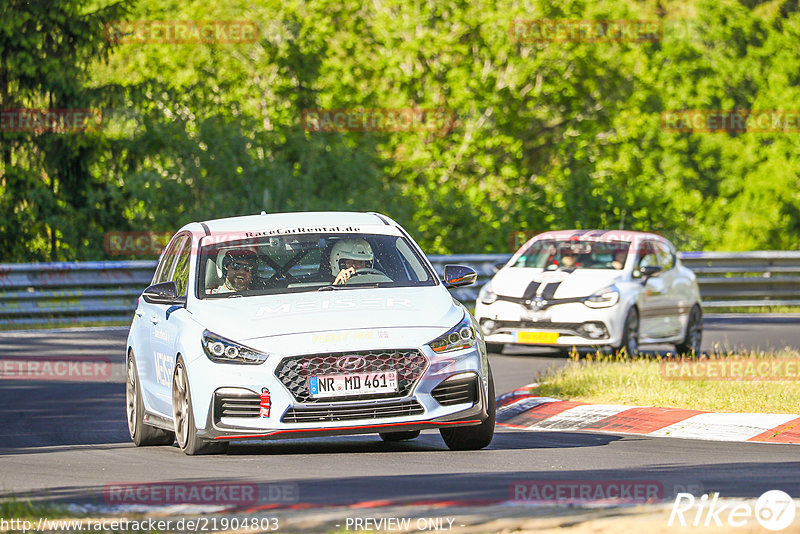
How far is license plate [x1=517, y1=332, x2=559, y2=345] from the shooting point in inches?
708

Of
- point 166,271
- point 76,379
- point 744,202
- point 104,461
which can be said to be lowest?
point 744,202

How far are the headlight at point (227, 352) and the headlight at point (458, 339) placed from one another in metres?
1.06

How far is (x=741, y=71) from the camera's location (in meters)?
48.8

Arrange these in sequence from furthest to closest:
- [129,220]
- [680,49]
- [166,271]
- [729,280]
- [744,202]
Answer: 1. [680,49]
2. [744,202]
3. [129,220]
4. [729,280]
5. [166,271]

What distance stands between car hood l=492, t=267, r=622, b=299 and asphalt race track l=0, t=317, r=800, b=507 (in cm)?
636

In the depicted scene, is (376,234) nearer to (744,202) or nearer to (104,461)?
(104,461)

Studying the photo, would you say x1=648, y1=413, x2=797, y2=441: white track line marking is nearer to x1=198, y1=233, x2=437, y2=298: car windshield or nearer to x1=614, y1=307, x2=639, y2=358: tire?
x1=198, y1=233, x2=437, y2=298: car windshield

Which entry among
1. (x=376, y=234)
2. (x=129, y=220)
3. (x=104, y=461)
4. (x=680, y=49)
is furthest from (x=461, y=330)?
(x=680, y=49)

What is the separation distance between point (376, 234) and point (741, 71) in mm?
39974

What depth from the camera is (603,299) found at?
1795 cm

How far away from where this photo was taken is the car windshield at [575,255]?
18906 mm

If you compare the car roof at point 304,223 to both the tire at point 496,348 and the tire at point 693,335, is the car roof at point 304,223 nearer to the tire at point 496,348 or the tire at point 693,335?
the tire at point 496,348

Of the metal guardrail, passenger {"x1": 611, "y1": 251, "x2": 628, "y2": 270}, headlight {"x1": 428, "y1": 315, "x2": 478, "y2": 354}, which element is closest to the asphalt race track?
headlight {"x1": 428, "y1": 315, "x2": 478, "y2": 354}

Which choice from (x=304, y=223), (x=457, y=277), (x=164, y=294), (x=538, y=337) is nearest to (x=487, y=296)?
(x=538, y=337)
